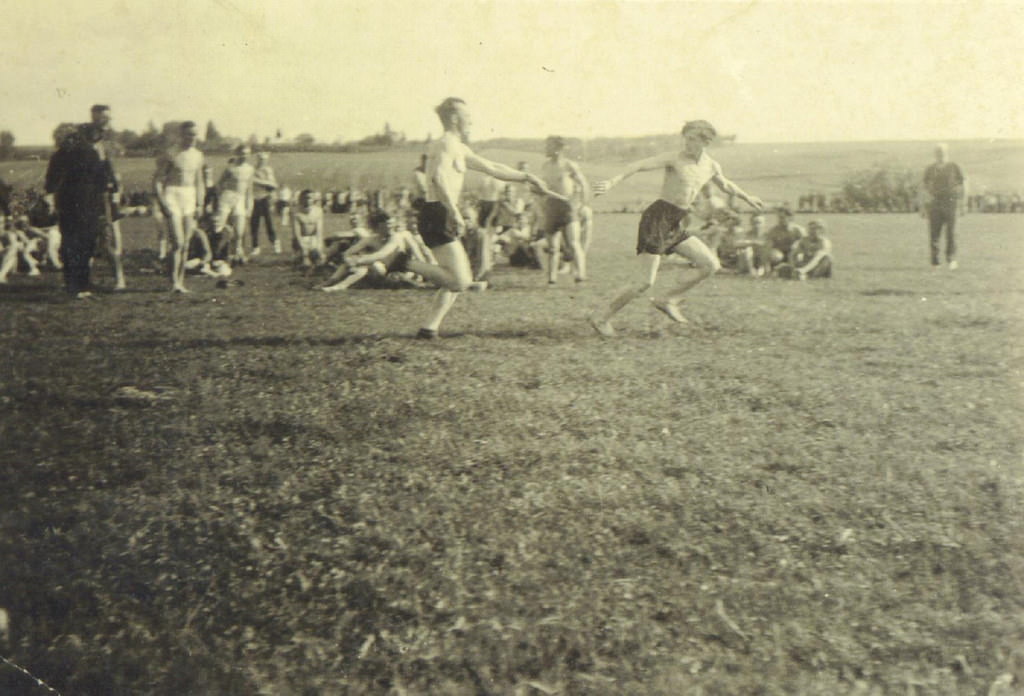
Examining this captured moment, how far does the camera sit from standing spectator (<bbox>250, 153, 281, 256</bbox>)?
1380cm

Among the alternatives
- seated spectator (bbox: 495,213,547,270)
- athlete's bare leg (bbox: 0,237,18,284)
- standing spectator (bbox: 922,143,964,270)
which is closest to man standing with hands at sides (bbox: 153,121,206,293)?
athlete's bare leg (bbox: 0,237,18,284)

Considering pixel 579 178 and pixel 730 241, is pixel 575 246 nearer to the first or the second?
pixel 579 178

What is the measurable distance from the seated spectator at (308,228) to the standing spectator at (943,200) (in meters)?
8.67

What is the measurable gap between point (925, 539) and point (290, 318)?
19.1ft

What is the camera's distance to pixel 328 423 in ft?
15.2

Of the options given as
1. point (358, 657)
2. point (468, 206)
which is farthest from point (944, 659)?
point (468, 206)

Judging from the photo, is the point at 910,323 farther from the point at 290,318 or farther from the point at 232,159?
the point at 232,159

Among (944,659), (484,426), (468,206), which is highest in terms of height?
(468,206)

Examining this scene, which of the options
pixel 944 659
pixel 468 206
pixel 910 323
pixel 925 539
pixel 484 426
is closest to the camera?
pixel 944 659

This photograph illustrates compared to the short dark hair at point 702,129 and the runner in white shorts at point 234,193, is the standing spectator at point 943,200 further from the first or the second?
the runner in white shorts at point 234,193

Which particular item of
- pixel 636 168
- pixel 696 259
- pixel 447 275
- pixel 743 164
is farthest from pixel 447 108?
pixel 743 164

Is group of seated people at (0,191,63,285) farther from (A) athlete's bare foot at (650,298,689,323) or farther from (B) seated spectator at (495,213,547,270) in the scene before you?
(A) athlete's bare foot at (650,298,689,323)

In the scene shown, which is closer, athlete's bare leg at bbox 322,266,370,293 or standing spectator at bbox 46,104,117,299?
standing spectator at bbox 46,104,117,299

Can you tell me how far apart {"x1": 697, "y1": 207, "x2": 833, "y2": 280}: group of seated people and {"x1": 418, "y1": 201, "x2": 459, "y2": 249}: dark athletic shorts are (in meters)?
6.27
